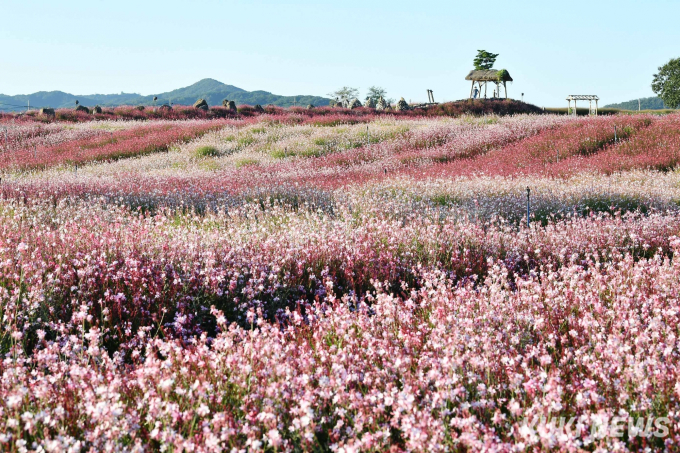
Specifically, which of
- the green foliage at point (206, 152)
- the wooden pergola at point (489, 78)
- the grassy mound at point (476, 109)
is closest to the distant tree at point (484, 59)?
the wooden pergola at point (489, 78)

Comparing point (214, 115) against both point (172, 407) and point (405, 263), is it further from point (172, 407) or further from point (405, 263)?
point (172, 407)

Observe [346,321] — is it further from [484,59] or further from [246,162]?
[484,59]

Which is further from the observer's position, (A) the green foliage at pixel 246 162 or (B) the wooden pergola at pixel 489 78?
(B) the wooden pergola at pixel 489 78

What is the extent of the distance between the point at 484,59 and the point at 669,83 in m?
25.7

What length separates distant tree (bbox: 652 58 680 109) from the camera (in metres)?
63.8

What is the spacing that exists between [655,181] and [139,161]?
1581 cm

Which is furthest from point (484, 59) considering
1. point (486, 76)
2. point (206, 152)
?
point (206, 152)

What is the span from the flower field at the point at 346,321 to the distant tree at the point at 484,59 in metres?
48.5

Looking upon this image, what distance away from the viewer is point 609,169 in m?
13.4

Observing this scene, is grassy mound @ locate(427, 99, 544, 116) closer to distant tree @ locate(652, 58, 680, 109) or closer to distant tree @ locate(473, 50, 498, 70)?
distant tree @ locate(473, 50, 498, 70)

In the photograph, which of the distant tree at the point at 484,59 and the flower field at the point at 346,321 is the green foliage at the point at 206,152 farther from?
the distant tree at the point at 484,59

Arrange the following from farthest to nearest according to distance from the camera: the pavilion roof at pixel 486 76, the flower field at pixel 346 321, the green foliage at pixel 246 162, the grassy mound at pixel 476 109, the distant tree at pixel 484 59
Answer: the distant tree at pixel 484 59 → the pavilion roof at pixel 486 76 → the grassy mound at pixel 476 109 → the green foliage at pixel 246 162 → the flower field at pixel 346 321

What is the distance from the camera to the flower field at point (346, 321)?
7.66 ft

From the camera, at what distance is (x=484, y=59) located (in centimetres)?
5775
